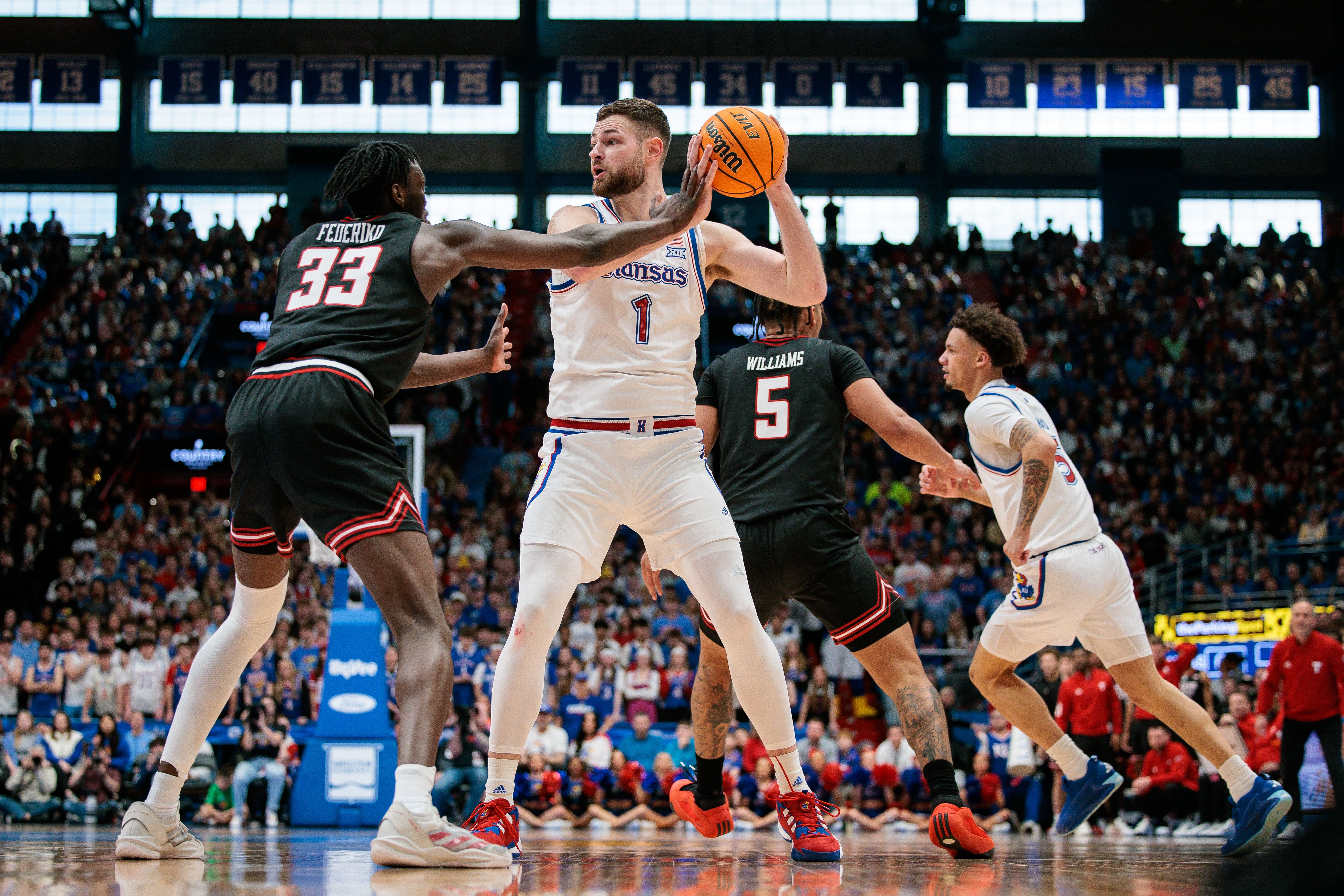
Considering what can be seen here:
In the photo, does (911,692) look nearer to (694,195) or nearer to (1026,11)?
(694,195)

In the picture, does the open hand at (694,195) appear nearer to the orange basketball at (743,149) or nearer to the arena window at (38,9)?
the orange basketball at (743,149)

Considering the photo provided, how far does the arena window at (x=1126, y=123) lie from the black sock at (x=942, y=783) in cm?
2644

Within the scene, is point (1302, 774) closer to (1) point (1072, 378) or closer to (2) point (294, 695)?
(2) point (294, 695)

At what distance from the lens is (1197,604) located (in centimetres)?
1516

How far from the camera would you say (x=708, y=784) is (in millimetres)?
4973

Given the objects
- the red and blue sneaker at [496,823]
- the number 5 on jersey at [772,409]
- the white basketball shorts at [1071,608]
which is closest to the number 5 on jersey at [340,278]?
the red and blue sneaker at [496,823]

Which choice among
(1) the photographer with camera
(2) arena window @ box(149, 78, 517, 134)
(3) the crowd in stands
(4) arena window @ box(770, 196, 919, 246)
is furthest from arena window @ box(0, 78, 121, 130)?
(1) the photographer with camera

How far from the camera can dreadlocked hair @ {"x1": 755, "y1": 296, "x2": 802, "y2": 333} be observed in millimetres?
5340

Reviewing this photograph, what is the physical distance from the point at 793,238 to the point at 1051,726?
99.9 inches

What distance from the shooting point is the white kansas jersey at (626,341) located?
4.16 metres

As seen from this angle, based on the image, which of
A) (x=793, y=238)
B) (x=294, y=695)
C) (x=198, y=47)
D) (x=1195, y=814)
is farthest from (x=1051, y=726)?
(x=198, y=47)

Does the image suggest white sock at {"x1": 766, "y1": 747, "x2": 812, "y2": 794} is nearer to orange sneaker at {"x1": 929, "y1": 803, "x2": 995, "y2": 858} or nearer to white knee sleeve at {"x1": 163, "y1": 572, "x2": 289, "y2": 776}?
orange sneaker at {"x1": 929, "y1": 803, "x2": 995, "y2": 858}

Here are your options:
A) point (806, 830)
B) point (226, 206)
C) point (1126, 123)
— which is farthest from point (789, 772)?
point (1126, 123)

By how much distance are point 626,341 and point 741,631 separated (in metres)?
1.05
